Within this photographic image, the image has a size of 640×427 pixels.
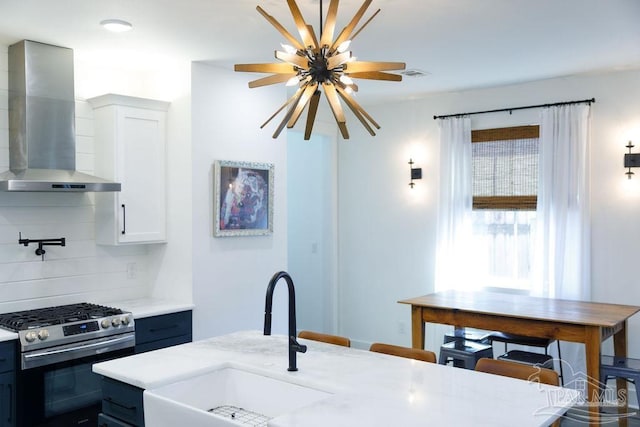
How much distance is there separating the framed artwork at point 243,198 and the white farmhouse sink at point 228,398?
212 centimetres

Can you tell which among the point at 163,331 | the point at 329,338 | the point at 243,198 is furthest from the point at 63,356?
the point at 243,198

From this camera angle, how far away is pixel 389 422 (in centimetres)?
173

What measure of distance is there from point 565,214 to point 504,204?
0.57 metres

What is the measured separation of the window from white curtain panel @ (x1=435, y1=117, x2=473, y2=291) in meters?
0.08

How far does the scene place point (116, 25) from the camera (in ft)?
10.9

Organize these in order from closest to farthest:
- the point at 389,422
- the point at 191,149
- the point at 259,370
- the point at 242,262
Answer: the point at 389,422 < the point at 259,370 < the point at 191,149 < the point at 242,262

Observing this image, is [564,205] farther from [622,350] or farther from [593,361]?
[593,361]

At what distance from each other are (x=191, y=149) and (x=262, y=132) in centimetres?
74

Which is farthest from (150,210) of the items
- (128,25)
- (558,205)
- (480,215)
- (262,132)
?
(558,205)

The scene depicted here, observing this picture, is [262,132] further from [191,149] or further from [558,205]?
[558,205]

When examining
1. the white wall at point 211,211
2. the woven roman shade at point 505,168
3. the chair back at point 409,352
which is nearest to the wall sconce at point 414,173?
the woven roman shade at point 505,168

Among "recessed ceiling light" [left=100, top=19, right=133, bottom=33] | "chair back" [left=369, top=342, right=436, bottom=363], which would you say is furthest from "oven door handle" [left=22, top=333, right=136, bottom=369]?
"recessed ceiling light" [left=100, top=19, right=133, bottom=33]

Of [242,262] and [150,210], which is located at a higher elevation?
[150,210]

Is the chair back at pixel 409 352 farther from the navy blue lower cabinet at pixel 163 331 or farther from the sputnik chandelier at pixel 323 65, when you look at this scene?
the navy blue lower cabinet at pixel 163 331
